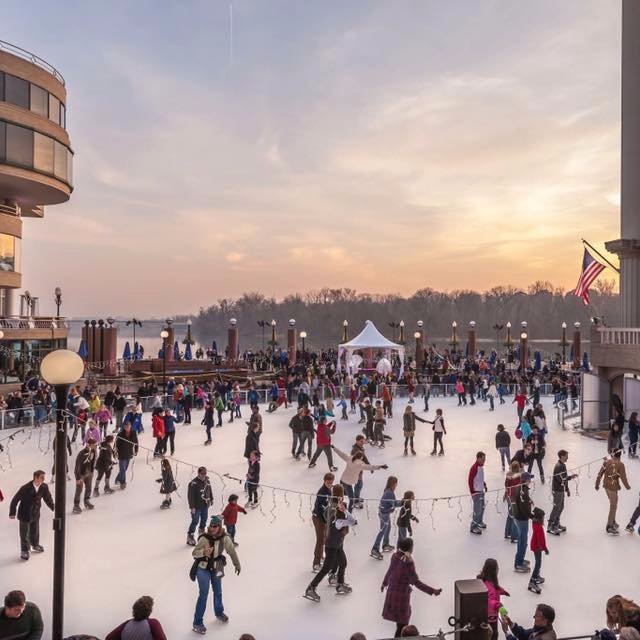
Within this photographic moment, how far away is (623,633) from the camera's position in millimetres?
5012

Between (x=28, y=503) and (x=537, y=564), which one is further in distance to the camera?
(x=28, y=503)

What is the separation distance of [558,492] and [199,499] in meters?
6.30

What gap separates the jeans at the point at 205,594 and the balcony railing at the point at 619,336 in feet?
60.4

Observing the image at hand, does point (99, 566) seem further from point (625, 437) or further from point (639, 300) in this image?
point (639, 300)

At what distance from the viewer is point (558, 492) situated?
10.5m

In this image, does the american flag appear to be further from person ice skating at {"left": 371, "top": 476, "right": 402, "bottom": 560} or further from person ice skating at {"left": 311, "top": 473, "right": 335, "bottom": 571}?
person ice skating at {"left": 311, "top": 473, "right": 335, "bottom": 571}

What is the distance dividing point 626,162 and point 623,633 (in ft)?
78.9

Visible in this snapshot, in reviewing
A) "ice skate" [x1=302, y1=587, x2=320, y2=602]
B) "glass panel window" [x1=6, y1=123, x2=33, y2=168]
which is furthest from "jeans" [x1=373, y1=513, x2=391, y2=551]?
"glass panel window" [x1=6, y1=123, x2=33, y2=168]

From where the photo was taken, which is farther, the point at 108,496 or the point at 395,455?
the point at 395,455

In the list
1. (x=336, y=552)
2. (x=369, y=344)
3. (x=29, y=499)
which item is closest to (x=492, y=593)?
(x=336, y=552)

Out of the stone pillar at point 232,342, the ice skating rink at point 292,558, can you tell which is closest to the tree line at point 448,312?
the stone pillar at point 232,342

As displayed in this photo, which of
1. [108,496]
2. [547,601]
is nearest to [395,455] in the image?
[108,496]

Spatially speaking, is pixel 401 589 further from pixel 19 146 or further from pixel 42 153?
pixel 42 153

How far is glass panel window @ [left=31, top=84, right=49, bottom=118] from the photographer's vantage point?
32.2 meters
